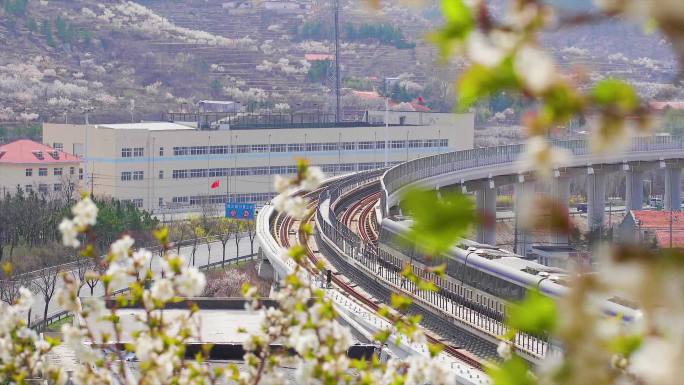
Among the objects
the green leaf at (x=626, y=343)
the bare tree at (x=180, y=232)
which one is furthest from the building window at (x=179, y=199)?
the green leaf at (x=626, y=343)

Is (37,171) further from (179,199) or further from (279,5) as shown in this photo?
(279,5)

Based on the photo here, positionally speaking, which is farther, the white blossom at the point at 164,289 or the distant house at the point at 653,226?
the distant house at the point at 653,226

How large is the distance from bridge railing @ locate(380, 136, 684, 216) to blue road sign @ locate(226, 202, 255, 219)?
6.74 m

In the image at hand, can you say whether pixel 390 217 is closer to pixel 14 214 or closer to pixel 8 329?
pixel 14 214

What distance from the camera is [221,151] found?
48.0 meters

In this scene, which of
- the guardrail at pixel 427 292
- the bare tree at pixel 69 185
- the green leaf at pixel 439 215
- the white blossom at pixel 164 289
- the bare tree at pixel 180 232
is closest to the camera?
the green leaf at pixel 439 215

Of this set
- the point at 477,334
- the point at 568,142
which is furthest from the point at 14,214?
the point at 477,334

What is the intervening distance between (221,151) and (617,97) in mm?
46207

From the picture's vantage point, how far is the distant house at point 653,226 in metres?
36.0

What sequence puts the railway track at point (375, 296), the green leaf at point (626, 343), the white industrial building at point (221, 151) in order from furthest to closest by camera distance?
the white industrial building at point (221, 151) < the railway track at point (375, 296) < the green leaf at point (626, 343)

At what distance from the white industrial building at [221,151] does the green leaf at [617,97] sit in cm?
4311

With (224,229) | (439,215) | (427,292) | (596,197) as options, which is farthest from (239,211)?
(439,215)

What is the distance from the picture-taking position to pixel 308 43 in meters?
101

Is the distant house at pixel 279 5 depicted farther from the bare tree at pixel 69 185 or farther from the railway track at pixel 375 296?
the railway track at pixel 375 296
